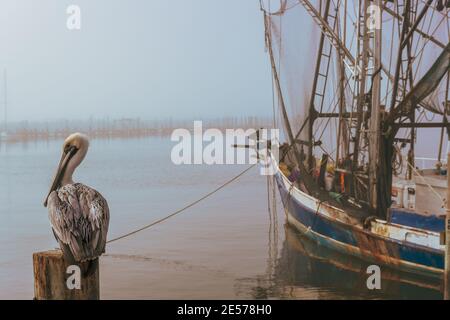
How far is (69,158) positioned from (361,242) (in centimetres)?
928

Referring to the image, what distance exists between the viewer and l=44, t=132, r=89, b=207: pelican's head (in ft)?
24.7

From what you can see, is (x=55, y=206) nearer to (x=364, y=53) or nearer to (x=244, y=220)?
(x=364, y=53)

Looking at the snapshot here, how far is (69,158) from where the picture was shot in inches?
298

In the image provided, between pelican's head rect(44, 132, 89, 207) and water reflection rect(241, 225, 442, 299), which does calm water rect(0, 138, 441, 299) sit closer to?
water reflection rect(241, 225, 442, 299)

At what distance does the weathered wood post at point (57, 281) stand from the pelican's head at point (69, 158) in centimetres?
119

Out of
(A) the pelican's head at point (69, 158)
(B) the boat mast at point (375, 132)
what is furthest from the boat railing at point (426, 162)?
(A) the pelican's head at point (69, 158)

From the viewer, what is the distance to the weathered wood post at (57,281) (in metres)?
6.50

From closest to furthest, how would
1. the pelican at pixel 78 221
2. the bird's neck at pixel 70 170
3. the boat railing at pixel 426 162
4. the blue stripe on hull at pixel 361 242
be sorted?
the pelican at pixel 78 221 → the bird's neck at pixel 70 170 → the blue stripe on hull at pixel 361 242 → the boat railing at pixel 426 162

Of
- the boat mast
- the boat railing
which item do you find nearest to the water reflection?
the boat mast

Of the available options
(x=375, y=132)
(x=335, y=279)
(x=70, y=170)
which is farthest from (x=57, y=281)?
(x=375, y=132)

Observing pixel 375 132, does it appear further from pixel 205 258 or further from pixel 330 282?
pixel 205 258

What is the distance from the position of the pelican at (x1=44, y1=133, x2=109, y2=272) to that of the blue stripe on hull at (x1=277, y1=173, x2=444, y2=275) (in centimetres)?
835

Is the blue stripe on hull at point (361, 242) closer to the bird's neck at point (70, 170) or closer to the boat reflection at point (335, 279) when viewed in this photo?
the boat reflection at point (335, 279)

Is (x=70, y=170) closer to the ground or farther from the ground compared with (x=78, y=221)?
farther from the ground
